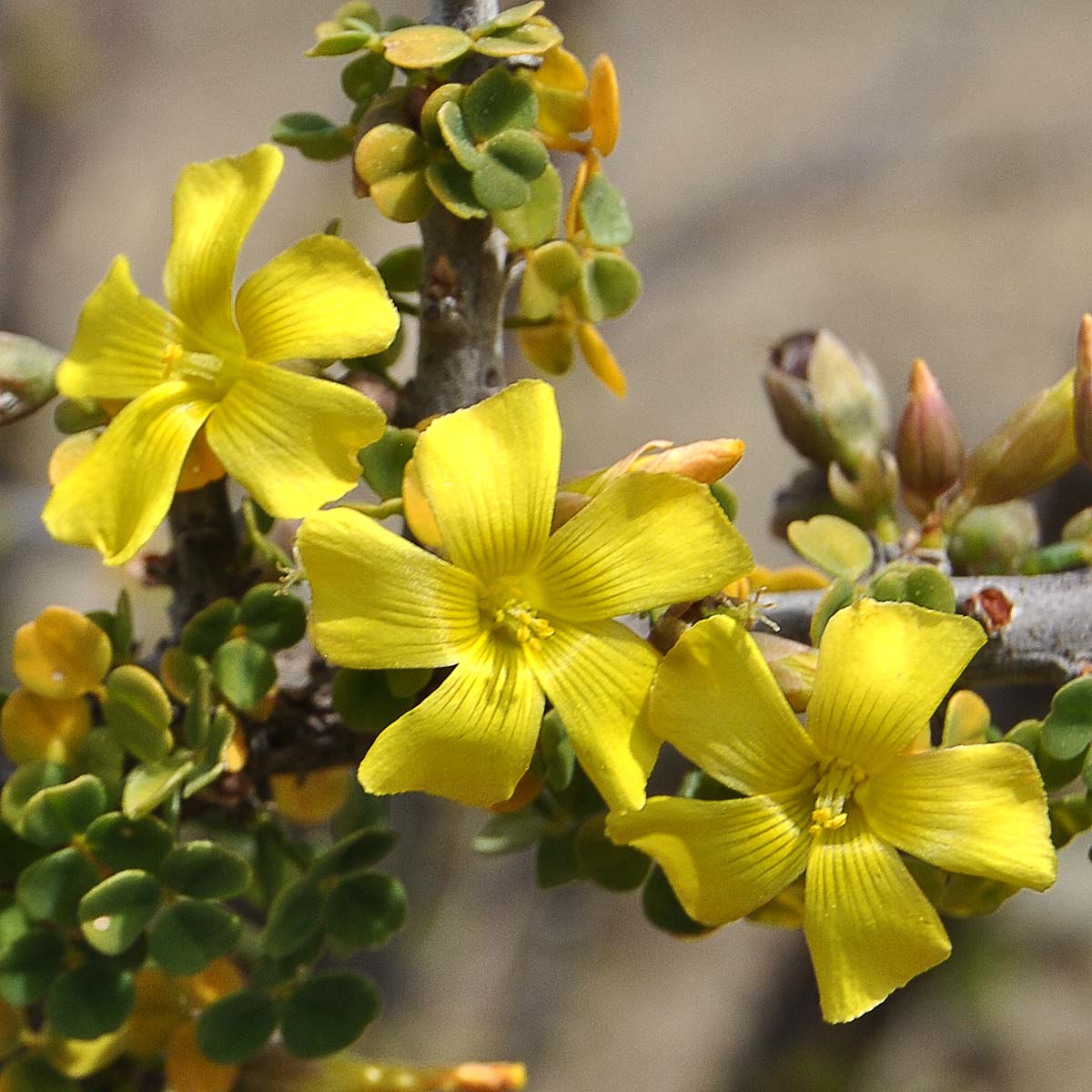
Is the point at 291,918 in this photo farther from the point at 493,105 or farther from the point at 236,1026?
the point at 493,105

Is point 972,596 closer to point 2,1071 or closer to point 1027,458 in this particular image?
point 1027,458

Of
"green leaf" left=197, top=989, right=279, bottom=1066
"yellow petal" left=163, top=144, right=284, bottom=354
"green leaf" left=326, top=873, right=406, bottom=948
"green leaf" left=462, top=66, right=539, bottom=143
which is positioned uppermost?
"green leaf" left=462, top=66, right=539, bottom=143

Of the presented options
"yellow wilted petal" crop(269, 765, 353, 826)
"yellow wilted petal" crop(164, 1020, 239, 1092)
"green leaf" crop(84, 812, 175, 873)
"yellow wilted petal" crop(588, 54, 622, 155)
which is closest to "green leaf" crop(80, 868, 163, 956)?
"green leaf" crop(84, 812, 175, 873)

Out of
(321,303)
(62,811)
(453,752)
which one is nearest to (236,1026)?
(62,811)

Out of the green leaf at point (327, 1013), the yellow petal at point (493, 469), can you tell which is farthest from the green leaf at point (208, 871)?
the yellow petal at point (493, 469)

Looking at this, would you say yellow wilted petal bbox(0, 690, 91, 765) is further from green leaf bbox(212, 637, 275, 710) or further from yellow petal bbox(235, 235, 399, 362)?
yellow petal bbox(235, 235, 399, 362)

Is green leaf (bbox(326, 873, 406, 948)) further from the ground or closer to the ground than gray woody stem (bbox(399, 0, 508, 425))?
closer to the ground

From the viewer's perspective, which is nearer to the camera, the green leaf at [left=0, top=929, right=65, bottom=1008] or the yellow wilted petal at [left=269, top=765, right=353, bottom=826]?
the green leaf at [left=0, top=929, right=65, bottom=1008]
